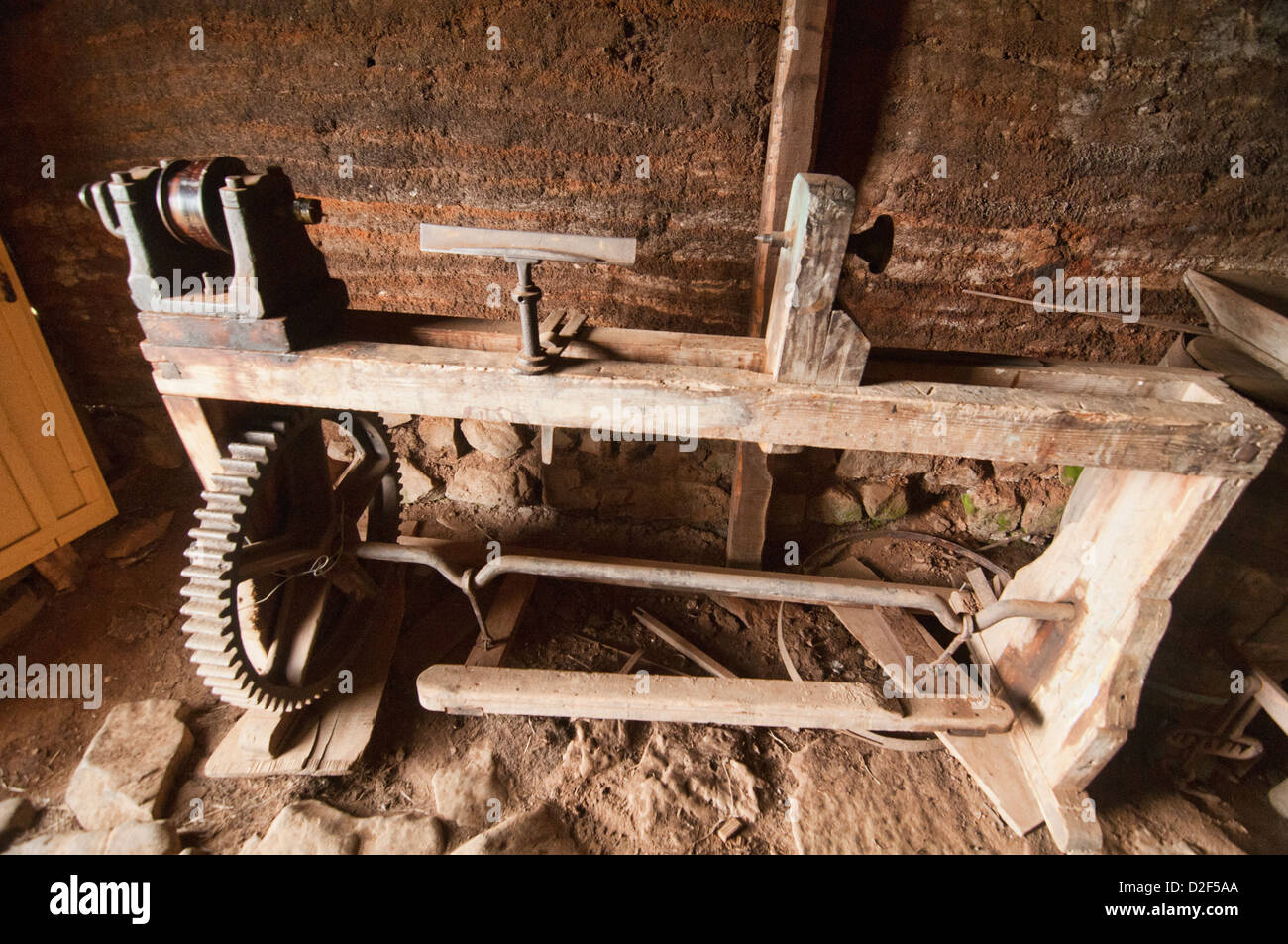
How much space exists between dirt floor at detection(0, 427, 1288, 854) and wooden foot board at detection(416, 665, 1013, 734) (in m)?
0.25

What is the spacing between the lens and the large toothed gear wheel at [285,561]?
198cm

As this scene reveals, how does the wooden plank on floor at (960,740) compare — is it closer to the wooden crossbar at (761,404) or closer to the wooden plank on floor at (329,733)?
the wooden crossbar at (761,404)

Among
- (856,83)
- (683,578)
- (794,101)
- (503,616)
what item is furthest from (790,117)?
(503,616)

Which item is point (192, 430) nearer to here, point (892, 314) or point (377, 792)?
point (377, 792)

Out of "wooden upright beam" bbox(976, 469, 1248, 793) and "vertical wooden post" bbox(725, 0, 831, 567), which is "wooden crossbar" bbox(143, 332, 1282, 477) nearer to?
"wooden upright beam" bbox(976, 469, 1248, 793)

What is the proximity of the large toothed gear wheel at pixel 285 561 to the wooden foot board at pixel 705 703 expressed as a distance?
0.52 metres

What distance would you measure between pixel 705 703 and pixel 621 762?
455 mm

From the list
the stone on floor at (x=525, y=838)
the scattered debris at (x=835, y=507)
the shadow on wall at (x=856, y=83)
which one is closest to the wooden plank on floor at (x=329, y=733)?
the stone on floor at (x=525, y=838)

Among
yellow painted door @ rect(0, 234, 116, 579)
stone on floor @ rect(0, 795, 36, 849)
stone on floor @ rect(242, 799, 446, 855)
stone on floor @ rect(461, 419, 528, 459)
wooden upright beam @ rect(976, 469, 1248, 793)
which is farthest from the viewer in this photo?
stone on floor @ rect(461, 419, 528, 459)

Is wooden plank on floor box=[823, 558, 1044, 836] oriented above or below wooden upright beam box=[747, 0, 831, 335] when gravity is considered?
below

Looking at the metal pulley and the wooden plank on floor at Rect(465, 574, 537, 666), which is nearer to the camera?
the metal pulley

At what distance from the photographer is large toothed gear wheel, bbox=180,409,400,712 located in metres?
1.98

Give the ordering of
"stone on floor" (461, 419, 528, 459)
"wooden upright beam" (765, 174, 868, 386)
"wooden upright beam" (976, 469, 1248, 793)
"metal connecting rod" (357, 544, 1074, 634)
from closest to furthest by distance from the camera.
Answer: "wooden upright beam" (765, 174, 868, 386), "wooden upright beam" (976, 469, 1248, 793), "metal connecting rod" (357, 544, 1074, 634), "stone on floor" (461, 419, 528, 459)

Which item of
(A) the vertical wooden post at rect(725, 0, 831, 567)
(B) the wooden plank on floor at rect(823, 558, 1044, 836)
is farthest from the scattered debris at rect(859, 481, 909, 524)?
(A) the vertical wooden post at rect(725, 0, 831, 567)
